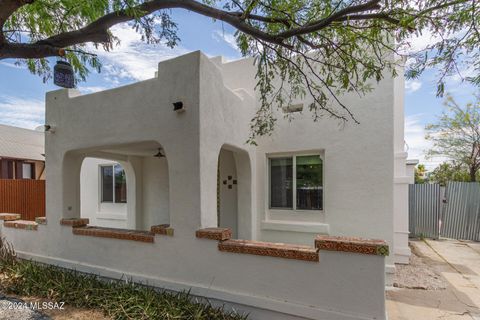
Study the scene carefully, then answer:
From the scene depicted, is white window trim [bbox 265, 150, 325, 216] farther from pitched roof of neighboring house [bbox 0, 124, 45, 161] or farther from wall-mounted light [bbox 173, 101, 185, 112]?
pitched roof of neighboring house [bbox 0, 124, 45, 161]

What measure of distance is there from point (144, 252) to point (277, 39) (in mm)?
4458

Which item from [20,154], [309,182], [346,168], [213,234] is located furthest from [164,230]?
[20,154]

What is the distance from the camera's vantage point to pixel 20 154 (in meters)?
16.3

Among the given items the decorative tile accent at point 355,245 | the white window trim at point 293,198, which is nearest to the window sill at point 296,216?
the white window trim at point 293,198

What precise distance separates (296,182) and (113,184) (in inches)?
273

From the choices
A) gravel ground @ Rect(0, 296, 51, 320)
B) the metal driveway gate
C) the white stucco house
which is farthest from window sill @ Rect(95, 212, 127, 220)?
the metal driveway gate

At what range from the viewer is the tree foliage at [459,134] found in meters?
16.1

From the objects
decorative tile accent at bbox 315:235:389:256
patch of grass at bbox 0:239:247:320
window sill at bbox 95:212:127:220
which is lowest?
patch of grass at bbox 0:239:247:320

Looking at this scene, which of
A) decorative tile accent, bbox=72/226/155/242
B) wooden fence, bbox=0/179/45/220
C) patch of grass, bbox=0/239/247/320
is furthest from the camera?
wooden fence, bbox=0/179/45/220

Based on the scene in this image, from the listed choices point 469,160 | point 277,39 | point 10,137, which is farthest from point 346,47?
point 10,137

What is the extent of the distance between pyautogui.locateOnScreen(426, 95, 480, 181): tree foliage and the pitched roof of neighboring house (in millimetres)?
26288

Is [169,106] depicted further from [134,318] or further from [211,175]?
[134,318]

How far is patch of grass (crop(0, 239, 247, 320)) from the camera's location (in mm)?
4180

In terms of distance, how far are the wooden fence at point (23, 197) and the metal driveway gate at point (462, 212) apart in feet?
53.0
